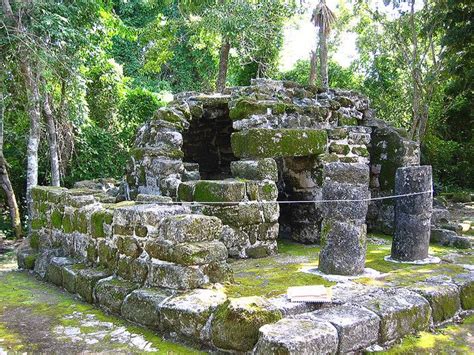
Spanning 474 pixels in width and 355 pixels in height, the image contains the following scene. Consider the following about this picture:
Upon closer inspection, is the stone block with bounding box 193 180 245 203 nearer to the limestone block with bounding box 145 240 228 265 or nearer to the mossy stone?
the limestone block with bounding box 145 240 228 265

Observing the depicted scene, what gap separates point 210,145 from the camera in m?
10.5

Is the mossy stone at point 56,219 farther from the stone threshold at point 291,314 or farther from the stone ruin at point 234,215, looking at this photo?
the stone threshold at point 291,314

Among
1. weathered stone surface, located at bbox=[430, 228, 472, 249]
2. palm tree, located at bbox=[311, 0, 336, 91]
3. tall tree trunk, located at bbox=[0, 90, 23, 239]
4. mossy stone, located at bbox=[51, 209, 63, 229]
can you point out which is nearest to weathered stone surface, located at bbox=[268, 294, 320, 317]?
mossy stone, located at bbox=[51, 209, 63, 229]

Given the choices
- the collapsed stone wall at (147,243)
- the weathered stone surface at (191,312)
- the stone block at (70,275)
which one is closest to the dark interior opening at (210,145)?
the collapsed stone wall at (147,243)

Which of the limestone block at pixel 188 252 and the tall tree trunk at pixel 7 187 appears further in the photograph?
the tall tree trunk at pixel 7 187

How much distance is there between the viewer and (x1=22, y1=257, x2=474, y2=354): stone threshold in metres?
3.48

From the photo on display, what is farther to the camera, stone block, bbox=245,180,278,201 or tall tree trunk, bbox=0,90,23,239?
tall tree trunk, bbox=0,90,23,239

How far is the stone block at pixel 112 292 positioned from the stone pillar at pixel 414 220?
3.42m

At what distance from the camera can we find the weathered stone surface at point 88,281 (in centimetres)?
529

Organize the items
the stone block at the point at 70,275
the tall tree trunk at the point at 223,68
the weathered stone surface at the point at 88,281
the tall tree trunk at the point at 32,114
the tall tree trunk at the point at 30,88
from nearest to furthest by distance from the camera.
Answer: the weathered stone surface at the point at 88,281 → the stone block at the point at 70,275 → the tall tree trunk at the point at 30,88 → the tall tree trunk at the point at 32,114 → the tall tree trunk at the point at 223,68

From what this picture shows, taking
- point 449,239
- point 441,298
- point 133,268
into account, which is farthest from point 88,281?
point 449,239

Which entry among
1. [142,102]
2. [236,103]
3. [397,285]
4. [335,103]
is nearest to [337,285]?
[397,285]

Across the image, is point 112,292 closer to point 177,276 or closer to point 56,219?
point 177,276

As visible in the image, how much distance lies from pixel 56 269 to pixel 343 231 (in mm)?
3630
